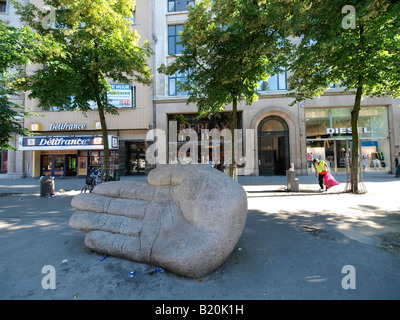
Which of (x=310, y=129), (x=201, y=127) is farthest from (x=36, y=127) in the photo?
(x=310, y=129)

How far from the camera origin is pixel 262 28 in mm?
7109

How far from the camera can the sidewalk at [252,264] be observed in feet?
8.00

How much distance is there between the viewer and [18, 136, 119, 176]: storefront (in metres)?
18.8

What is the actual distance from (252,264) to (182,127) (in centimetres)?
1756

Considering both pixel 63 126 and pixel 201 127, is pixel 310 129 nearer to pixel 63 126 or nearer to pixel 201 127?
pixel 201 127

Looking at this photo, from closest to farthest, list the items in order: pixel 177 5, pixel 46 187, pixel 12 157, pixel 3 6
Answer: pixel 46 187 → pixel 12 157 → pixel 177 5 → pixel 3 6

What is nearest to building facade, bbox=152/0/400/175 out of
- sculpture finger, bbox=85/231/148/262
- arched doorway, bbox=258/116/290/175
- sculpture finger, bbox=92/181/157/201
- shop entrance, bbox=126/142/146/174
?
arched doorway, bbox=258/116/290/175

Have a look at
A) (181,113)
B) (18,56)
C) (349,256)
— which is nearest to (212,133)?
(181,113)

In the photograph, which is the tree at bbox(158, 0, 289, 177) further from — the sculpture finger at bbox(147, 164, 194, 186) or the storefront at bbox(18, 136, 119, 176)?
the storefront at bbox(18, 136, 119, 176)

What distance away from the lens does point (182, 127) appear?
64.6 ft

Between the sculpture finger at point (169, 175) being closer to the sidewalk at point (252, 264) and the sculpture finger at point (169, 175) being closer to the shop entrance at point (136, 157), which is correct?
the sidewalk at point (252, 264)

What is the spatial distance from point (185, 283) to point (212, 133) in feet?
57.0

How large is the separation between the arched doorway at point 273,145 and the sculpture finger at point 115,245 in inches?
661
